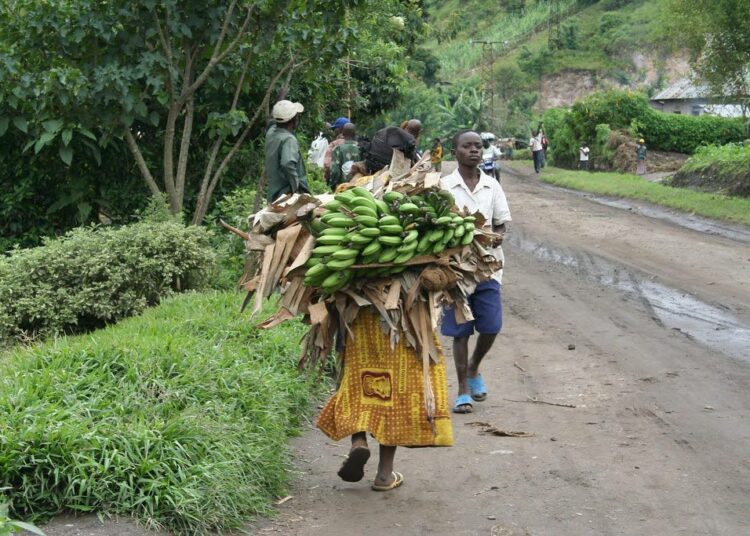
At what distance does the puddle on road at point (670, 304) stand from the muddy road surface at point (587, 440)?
0.10 ft

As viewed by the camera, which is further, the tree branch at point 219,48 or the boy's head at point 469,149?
the tree branch at point 219,48

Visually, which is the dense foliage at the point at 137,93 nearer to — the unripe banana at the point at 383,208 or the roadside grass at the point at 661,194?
the unripe banana at the point at 383,208

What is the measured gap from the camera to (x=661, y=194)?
25.8m

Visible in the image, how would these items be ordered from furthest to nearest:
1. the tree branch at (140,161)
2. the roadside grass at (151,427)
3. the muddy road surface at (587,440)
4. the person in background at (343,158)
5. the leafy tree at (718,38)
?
the leafy tree at (718,38)
the person in background at (343,158)
the tree branch at (140,161)
the muddy road surface at (587,440)
the roadside grass at (151,427)

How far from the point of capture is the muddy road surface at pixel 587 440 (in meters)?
5.25

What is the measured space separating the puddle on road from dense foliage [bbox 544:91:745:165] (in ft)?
87.7

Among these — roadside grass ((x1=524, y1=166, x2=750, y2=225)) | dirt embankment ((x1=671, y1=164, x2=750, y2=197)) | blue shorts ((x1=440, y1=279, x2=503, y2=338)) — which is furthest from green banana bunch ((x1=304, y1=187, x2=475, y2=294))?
dirt embankment ((x1=671, y1=164, x2=750, y2=197))

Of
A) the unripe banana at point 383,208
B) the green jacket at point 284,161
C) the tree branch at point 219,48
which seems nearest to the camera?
the unripe banana at point 383,208

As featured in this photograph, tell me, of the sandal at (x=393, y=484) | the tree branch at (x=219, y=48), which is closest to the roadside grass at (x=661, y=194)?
the tree branch at (x=219, y=48)

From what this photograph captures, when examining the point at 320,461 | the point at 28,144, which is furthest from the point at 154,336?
the point at 28,144

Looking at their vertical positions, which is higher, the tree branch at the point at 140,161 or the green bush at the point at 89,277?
the tree branch at the point at 140,161

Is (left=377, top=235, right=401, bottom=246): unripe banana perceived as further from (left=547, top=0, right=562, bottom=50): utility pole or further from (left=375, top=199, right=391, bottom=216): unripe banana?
(left=547, top=0, right=562, bottom=50): utility pole

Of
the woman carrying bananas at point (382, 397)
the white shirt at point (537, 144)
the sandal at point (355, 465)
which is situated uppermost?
the woman carrying bananas at point (382, 397)

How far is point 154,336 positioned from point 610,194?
2280 centimetres
